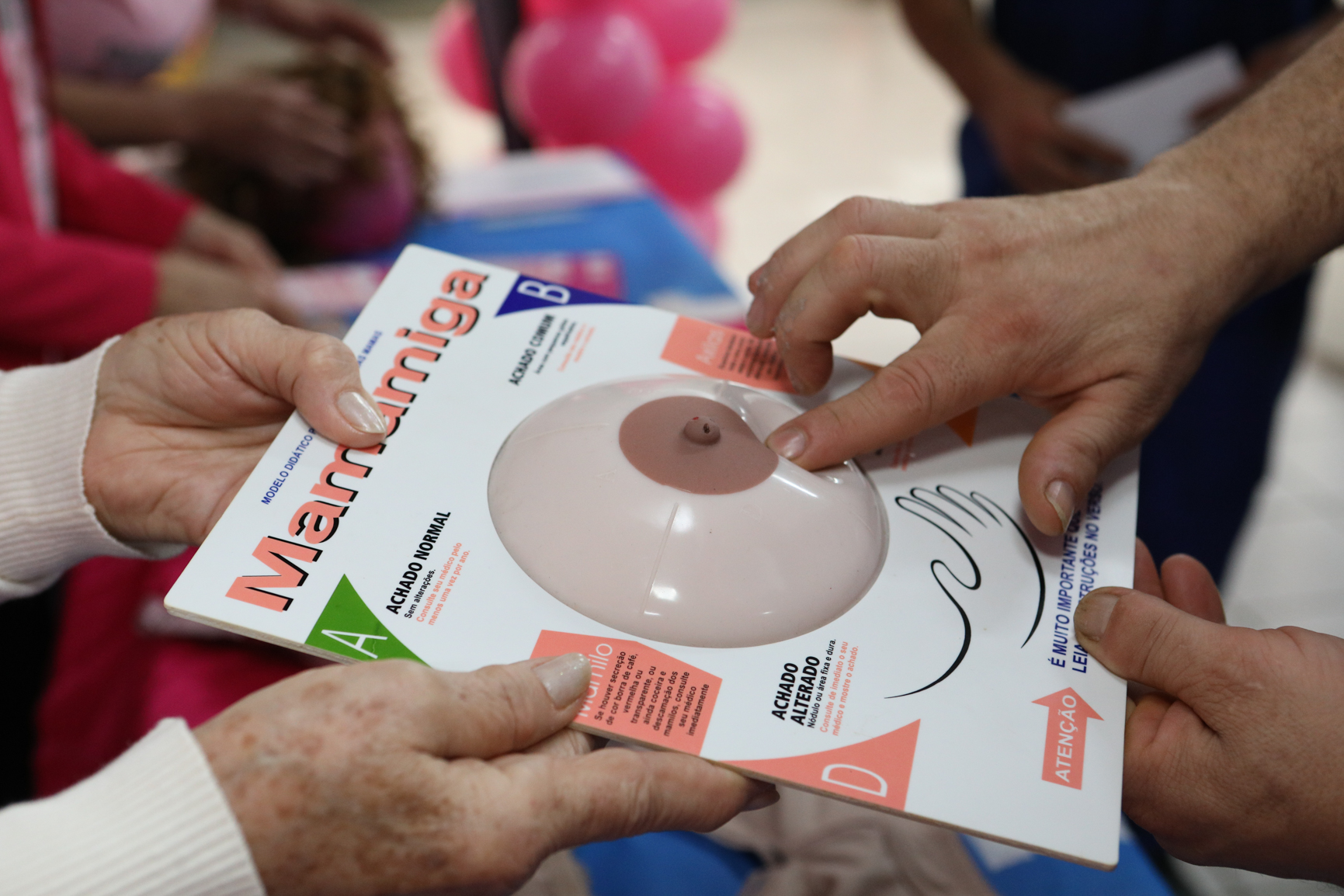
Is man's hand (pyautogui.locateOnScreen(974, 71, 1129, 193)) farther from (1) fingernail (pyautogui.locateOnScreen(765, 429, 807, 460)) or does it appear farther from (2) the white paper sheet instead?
(1) fingernail (pyautogui.locateOnScreen(765, 429, 807, 460))

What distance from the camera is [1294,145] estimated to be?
0.74 meters

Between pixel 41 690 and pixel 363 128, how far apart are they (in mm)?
1161

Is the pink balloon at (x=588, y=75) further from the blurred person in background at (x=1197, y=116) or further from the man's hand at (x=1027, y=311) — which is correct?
the man's hand at (x=1027, y=311)

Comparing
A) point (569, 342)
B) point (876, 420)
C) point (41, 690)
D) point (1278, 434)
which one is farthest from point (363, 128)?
point (1278, 434)

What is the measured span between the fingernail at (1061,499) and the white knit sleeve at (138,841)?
0.56 metres

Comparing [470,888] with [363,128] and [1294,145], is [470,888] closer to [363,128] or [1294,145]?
[1294,145]

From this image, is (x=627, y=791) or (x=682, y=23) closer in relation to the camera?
(x=627, y=791)

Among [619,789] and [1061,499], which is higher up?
[1061,499]

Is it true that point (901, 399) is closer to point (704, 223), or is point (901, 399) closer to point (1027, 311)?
point (1027, 311)

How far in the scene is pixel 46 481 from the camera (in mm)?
720

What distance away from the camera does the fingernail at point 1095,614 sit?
60 centimetres

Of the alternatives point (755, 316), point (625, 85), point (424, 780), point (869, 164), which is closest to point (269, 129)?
point (625, 85)

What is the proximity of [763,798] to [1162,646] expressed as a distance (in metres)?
0.28

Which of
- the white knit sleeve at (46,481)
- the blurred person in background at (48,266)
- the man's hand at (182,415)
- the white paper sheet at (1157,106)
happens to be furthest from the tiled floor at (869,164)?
the blurred person in background at (48,266)
